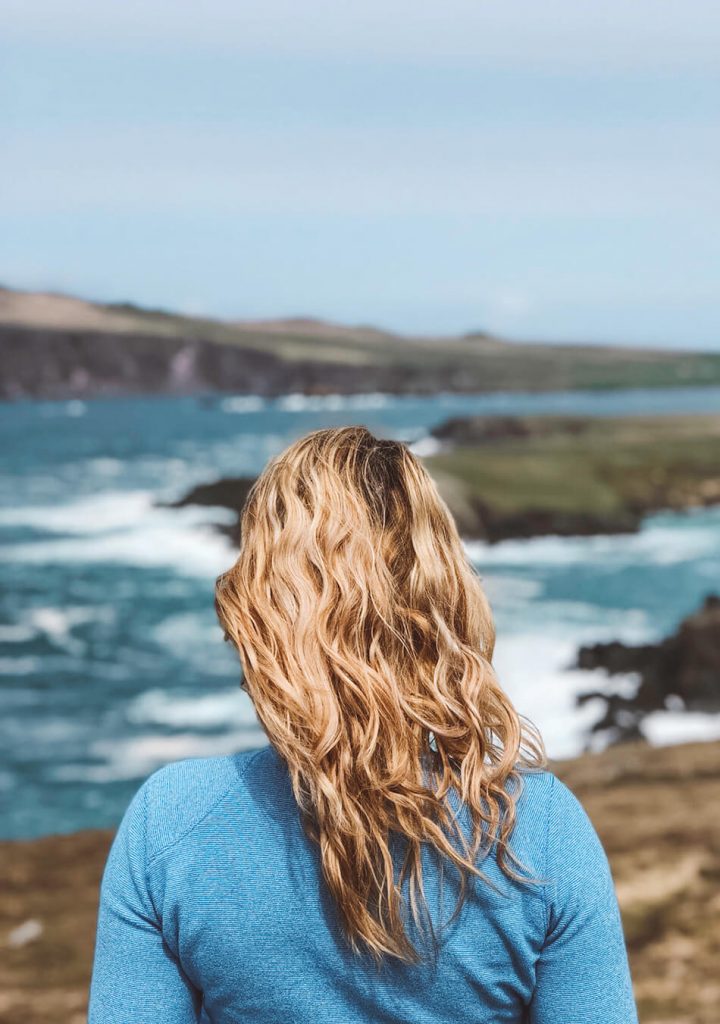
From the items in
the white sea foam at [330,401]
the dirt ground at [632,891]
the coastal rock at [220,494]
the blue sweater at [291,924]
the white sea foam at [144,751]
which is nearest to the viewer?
the blue sweater at [291,924]

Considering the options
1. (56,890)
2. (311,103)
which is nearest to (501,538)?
(311,103)

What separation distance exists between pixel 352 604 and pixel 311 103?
6229 mm

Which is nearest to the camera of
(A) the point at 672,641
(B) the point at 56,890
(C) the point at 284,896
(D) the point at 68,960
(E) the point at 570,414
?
(C) the point at 284,896

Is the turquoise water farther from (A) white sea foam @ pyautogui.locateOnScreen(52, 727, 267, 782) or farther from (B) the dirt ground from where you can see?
(B) the dirt ground

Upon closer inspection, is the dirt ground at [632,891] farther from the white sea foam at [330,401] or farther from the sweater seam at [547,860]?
the sweater seam at [547,860]

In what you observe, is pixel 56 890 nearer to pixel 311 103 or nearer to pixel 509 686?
pixel 509 686

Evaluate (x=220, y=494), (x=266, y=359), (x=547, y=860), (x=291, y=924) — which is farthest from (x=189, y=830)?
(x=266, y=359)

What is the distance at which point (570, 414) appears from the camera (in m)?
7.73

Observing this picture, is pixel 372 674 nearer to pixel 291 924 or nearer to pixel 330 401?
pixel 291 924

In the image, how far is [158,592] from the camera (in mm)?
6699

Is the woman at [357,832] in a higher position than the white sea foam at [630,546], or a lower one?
higher

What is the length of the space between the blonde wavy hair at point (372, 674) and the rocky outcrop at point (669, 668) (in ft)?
19.8

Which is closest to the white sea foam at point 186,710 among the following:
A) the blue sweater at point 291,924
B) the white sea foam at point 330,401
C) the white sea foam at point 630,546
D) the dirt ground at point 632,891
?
the dirt ground at point 632,891

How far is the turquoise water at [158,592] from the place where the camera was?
638 centimetres
